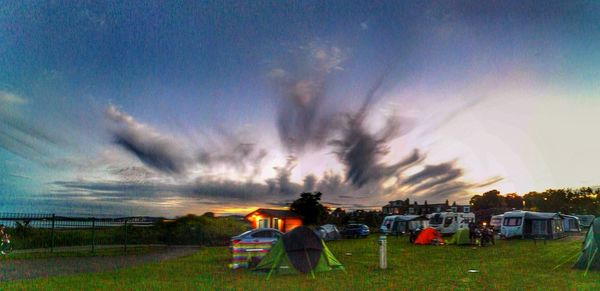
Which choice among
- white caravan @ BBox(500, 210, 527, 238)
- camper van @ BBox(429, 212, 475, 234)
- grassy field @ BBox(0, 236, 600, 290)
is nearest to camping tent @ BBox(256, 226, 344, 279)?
grassy field @ BBox(0, 236, 600, 290)

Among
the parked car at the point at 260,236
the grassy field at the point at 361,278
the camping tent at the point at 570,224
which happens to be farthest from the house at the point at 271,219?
the grassy field at the point at 361,278

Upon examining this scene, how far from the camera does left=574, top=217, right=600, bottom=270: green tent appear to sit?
53.5 feet

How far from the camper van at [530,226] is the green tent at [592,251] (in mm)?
22091

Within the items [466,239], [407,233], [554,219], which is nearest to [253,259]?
[466,239]

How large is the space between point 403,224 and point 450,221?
5.71 m

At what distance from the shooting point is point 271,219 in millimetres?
48750

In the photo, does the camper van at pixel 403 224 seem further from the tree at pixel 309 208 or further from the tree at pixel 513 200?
the tree at pixel 513 200

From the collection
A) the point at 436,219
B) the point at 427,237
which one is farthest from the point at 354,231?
the point at 427,237

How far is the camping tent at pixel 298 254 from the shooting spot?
16.4 meters

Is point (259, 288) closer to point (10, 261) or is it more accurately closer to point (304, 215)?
point (10, 261)

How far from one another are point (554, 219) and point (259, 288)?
33000 mm

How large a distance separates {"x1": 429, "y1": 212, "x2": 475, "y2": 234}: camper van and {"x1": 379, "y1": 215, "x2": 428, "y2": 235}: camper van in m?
3.48

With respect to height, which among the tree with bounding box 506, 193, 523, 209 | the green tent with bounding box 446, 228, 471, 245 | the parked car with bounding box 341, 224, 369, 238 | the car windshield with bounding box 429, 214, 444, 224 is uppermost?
the tree with bounding box 506, 193, 523, 209

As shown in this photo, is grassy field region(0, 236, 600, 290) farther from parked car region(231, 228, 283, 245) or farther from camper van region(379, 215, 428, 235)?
camper van region(379, 215, 428, 235)
